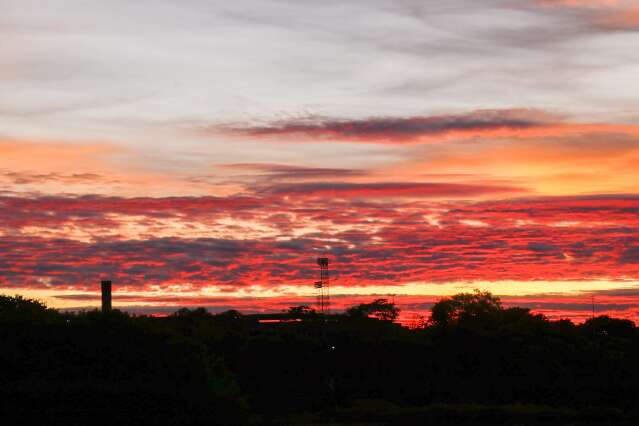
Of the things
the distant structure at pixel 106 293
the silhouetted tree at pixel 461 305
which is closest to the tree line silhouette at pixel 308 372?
the distant structure at pixel 106 293

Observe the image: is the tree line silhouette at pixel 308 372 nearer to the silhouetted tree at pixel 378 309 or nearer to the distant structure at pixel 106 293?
the distant structure at pixel 106 293

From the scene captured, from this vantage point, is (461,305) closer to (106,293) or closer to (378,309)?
(378,309)

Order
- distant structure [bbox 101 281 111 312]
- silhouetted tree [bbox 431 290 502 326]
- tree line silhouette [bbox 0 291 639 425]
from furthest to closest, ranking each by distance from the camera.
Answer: silhouetted tree [bbox 431 290 502 326] → distant structure [bbox 101 281 111 312] → tree line silhouette [bbox 0 291 639 425]

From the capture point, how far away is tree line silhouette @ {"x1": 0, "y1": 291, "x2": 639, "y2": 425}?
36594mm

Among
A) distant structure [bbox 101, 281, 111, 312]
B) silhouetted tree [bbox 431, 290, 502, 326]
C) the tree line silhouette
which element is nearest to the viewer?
the tree line silhouette

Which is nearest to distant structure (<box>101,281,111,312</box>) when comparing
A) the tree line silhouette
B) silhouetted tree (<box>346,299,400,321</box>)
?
the tree line silhouette

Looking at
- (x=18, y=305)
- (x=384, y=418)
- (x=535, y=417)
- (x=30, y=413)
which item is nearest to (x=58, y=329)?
(x=30, y=413)

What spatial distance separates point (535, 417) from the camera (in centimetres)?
5788

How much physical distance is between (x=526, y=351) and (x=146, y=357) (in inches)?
1873

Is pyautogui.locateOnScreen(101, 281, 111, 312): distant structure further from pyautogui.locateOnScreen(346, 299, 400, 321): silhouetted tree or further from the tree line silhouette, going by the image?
pyautogui.locateOnScreen(346, 299, 400, 321): silhouetted tree

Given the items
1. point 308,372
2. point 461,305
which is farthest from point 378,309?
point 308,372

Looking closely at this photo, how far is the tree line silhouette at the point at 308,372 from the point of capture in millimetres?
36594

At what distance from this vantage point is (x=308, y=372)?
7994cm

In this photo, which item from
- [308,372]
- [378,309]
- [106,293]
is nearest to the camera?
[106,293]
